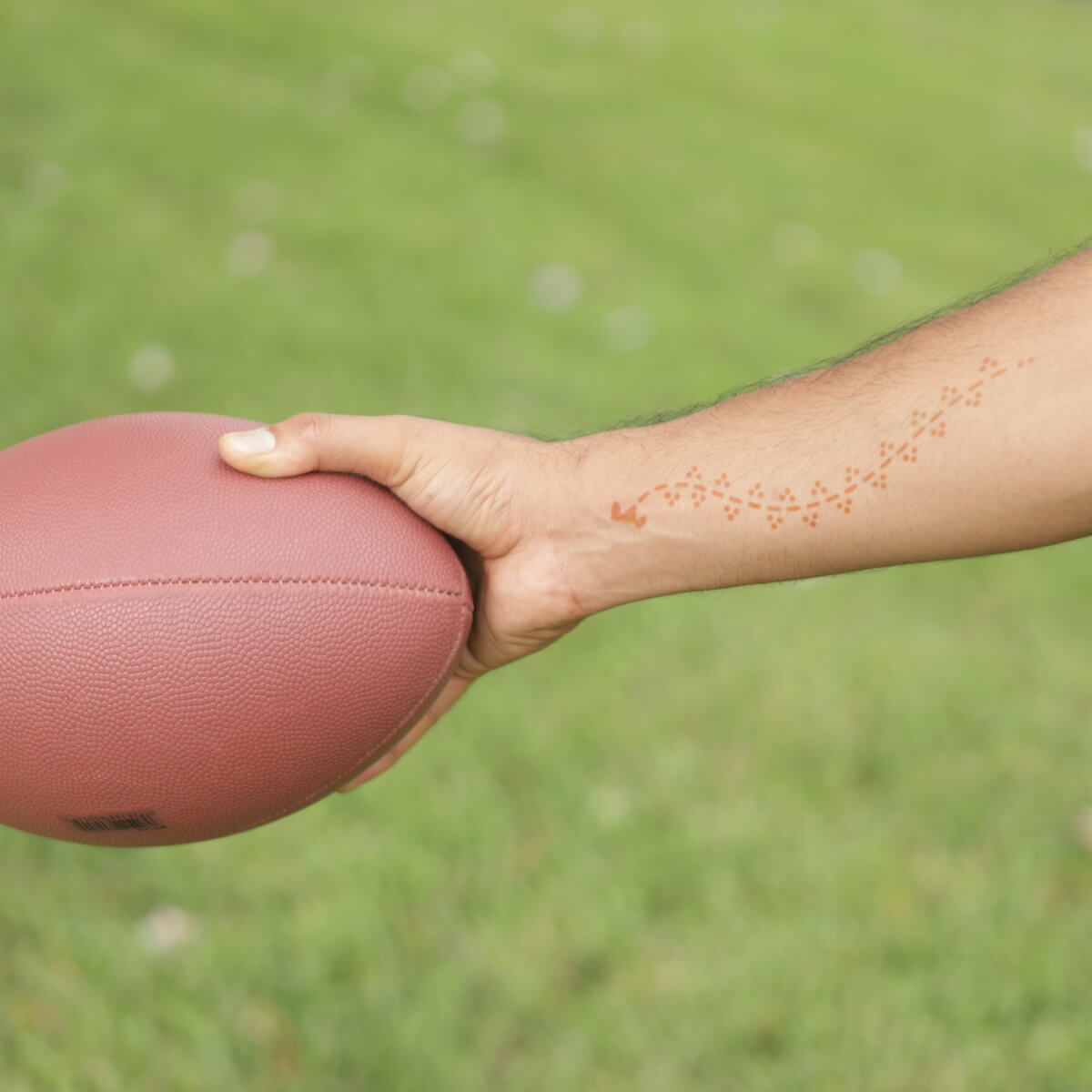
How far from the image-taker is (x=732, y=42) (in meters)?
8.12

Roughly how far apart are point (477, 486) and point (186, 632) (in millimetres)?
470

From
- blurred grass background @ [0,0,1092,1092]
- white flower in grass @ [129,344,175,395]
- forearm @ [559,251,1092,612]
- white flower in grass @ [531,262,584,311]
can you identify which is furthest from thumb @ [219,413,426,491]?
white flower in grass @ [531,262,584,311]

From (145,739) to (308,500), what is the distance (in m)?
0.39

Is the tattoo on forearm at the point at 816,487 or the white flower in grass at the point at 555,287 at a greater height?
the tattoo on forearm at the point at 816,487

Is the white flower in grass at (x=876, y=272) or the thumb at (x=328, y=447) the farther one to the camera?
the white flower in grass at (x=876, y=272)

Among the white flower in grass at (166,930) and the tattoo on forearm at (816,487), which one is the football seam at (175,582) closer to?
the tattoo on forearm at (816,487)

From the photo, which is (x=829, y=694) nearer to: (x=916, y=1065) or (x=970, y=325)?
(x=916, y=1065)

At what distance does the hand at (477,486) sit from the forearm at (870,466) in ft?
0.15

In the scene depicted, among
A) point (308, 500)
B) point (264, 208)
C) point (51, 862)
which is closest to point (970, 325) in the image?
point (308, 500)

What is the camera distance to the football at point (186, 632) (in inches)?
62.5

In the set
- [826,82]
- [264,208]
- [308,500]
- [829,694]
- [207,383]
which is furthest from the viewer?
[826,82]

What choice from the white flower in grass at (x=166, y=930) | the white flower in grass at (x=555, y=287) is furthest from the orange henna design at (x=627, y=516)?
the white flower in grass at (x=555, y=287)

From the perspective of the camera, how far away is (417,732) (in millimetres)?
1978

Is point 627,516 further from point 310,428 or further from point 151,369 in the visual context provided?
point 151,369
